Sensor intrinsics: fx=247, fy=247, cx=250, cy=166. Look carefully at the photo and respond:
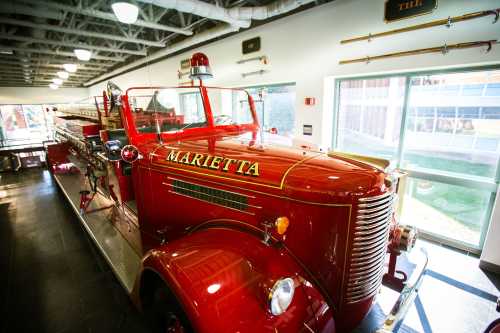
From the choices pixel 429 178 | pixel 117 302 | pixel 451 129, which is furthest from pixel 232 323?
pixel 451 129

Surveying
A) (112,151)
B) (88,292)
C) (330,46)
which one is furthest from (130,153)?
(330,46)

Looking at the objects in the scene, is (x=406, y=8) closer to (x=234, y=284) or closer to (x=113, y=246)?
(x=234, y=284)

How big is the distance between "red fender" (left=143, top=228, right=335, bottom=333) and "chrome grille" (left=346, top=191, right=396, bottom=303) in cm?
24

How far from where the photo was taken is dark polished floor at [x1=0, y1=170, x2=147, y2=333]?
2221 millimetres

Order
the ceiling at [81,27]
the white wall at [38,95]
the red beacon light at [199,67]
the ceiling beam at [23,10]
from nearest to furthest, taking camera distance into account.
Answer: the red beacon light at [199,67] < the ceiling beam at [23,10] < the ceiling at [81,27] < the white wall at [38,95]

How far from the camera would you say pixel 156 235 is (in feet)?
8.30

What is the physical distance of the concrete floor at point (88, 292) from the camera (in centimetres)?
221

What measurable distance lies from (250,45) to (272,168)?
4.52 m

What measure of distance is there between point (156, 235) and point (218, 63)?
500cm

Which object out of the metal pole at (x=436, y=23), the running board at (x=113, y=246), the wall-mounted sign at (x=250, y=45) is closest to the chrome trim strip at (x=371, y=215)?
the running board at (x=113, y=246)

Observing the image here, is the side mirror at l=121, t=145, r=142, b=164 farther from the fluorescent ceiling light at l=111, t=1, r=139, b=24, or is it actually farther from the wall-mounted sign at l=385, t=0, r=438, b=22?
the wall-mounted sign at l=385, t=0, r=438, b=22

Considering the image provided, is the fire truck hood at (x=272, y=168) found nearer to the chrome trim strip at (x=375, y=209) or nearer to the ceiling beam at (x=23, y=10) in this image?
the chrome trim strip at (x=375, y=209)

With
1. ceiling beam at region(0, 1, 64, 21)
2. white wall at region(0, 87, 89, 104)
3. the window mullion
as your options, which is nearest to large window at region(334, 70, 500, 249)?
the window mullion

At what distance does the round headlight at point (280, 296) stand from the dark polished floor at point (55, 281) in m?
1.53
